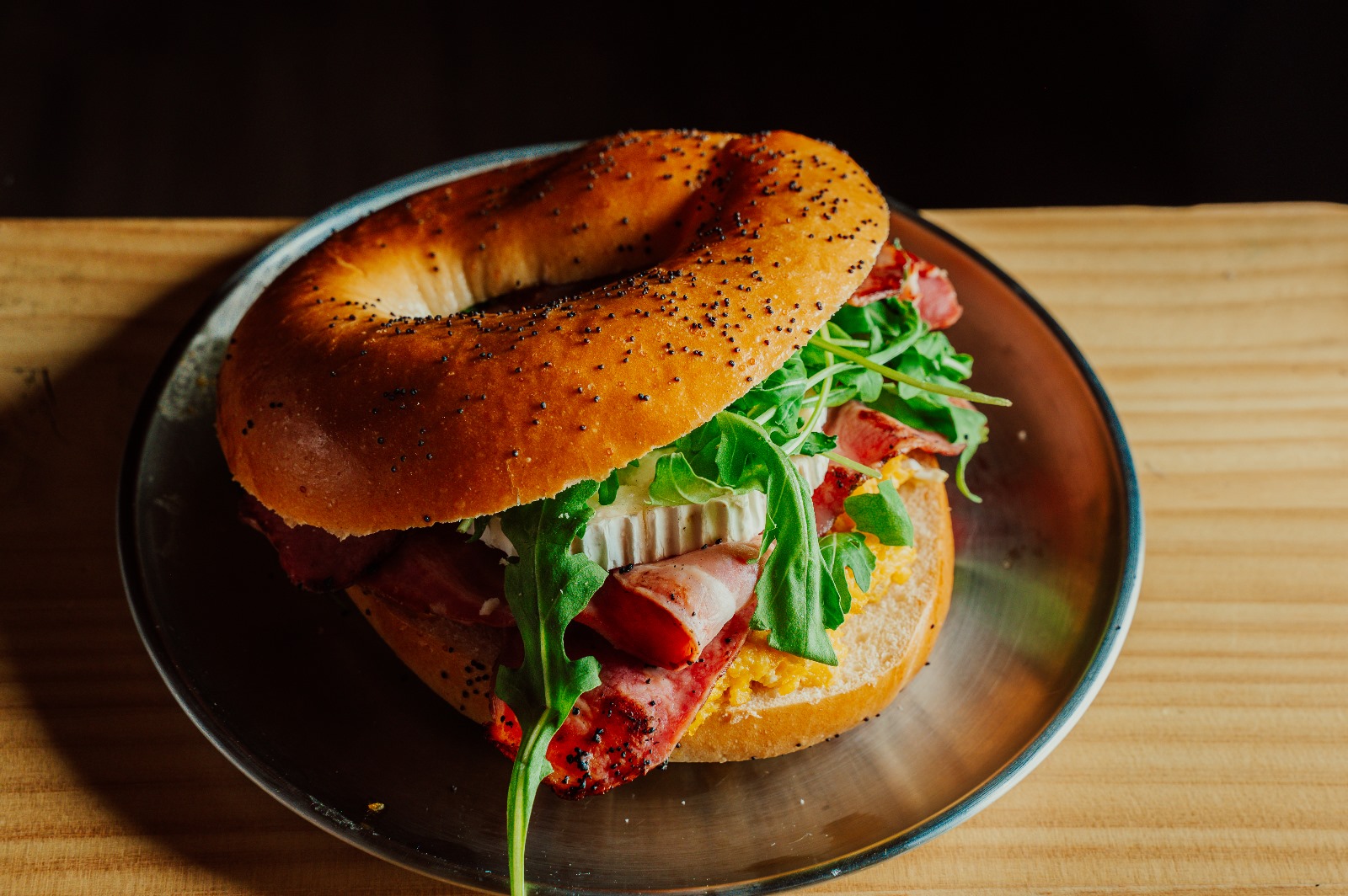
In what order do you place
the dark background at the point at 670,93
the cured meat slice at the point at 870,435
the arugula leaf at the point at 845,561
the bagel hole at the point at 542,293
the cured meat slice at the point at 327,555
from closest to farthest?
the arugula leaf at the point at 845,561, the cured meat slice at the point at 327,555, the cured meat slice at the point at 870,435, the bagel hole at the point at 542,293, the dark background at the point at 670,93

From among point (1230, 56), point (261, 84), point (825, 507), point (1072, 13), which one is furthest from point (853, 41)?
point (825, 507)

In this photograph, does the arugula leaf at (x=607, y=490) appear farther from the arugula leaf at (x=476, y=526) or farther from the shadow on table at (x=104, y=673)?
the shadow on table at (x=104, y=673)

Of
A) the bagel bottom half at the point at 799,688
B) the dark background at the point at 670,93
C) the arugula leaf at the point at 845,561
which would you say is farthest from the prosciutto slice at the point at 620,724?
the dark background at the point at 670,93

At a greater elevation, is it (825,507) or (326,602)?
(825,507)

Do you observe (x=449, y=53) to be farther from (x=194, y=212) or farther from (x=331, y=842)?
(x=331, y=842)

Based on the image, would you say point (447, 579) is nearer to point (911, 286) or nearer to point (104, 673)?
point (104, 673)

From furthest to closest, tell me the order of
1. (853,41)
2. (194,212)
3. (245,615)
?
(853,41), (194,212), (245,615)
